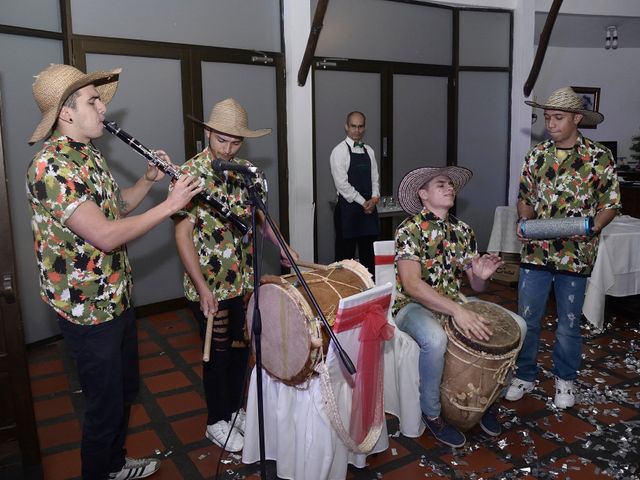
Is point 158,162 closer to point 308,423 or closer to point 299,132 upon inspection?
point 308,423

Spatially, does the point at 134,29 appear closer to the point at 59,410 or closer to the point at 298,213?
the point at 298,213

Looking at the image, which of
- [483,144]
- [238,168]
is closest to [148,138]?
[238,168]

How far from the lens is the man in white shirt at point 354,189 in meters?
4.90

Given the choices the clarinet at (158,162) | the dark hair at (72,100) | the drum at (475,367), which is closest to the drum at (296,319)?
the clarinet at (158,162)

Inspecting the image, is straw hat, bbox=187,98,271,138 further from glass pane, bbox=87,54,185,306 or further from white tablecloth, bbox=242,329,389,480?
glass pane, bbox=87,54,185,306

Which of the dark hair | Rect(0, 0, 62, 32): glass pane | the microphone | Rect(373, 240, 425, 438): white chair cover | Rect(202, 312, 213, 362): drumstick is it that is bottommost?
Rect(373, 240, 425, 438): white chair cover

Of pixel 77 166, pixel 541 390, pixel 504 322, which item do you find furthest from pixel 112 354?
pixel 541 390

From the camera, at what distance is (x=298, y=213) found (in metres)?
5.36

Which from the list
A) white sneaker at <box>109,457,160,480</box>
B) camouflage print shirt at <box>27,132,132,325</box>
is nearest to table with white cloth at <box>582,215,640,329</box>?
white sneaker at <box>109,457,160,480</box>

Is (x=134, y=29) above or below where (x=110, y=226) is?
above

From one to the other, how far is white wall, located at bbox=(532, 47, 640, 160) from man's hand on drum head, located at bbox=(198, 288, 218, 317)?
7.48m

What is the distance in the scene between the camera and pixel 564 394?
3039mm

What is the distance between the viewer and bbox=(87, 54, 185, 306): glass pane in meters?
4.34

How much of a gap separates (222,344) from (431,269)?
104 cm
